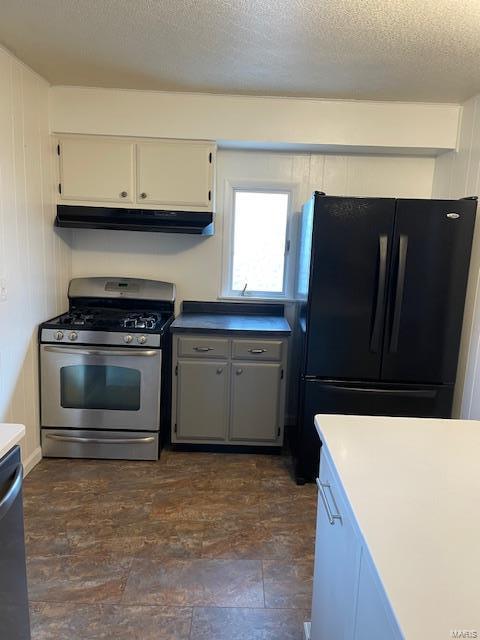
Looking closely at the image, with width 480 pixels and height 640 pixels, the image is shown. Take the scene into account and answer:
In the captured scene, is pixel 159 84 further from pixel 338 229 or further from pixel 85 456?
pixel 85 456

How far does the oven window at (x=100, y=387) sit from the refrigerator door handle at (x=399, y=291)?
161 cm

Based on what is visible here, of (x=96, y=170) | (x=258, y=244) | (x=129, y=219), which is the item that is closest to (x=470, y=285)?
(x=258, y=244)

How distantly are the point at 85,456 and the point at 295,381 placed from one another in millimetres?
1634

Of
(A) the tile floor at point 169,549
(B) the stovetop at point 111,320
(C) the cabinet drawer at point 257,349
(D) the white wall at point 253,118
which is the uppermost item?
(D) the white wall at point 253,118

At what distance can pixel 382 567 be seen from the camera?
800 mm

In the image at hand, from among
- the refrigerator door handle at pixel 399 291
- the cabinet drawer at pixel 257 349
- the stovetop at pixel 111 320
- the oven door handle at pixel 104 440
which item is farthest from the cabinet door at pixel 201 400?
the refrigerator door handle at pixel 399 291

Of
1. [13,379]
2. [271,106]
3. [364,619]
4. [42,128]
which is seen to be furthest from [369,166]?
[364,619]

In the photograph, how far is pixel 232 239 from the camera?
11.3 ft

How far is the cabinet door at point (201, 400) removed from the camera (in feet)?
9.87

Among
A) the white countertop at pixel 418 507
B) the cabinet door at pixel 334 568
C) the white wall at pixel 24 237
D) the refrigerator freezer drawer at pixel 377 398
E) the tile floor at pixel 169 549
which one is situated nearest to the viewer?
the white countertop at pixel 418 507

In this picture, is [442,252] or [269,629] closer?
[269,629]

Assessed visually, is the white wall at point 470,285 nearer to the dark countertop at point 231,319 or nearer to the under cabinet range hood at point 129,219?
the dark countertop at point 231,319

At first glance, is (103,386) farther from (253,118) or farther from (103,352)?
(253,118)

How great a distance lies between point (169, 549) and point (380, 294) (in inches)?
69.4
